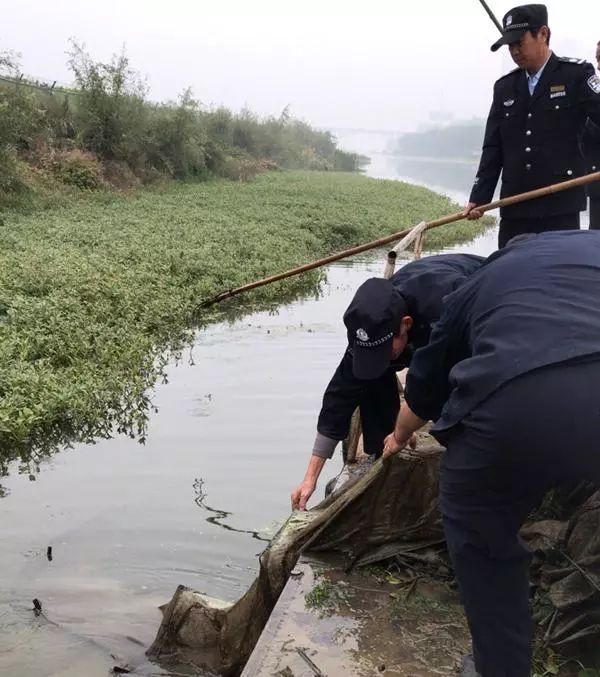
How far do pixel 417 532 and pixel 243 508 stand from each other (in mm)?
2291

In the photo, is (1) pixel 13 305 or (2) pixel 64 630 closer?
(2) pixel 64 630

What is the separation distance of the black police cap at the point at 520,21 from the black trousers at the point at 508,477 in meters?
2.87

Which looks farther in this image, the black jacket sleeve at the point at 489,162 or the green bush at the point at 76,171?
the green bush at the point at 76,171

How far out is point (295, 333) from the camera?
34.4 feet

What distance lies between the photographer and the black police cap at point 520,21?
4.30m

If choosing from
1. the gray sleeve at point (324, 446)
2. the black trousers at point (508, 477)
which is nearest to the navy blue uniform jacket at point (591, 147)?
the gray sleeve at point (324, 446)

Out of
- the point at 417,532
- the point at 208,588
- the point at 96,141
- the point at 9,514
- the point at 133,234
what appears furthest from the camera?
the point at 96,141

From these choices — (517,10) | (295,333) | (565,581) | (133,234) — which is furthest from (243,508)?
(133,234)

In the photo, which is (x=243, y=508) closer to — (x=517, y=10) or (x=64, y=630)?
(x=64, y=630)

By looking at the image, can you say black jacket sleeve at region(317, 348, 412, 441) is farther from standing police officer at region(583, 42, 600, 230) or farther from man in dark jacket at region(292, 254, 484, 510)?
standing police officer at region(583, 42, 600, 230)

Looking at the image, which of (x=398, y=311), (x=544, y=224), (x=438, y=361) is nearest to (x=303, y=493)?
(x=398, y=311)

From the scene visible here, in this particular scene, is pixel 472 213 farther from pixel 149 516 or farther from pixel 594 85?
pixel 149 516

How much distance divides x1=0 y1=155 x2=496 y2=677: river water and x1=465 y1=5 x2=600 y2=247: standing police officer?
7.87 feet

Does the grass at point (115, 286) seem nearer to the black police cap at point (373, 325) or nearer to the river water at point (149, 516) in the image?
the river water at point (149, 516)
